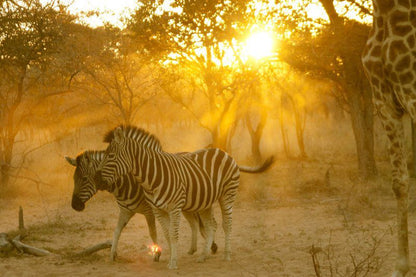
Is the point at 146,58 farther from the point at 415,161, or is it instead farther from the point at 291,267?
the point at 291,267

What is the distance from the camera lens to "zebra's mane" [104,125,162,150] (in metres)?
7.07

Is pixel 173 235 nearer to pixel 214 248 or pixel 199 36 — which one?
pixel 214 248

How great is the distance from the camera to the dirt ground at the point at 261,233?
6.69m

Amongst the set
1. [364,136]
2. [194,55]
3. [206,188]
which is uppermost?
[194,55]

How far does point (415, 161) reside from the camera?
13.8m

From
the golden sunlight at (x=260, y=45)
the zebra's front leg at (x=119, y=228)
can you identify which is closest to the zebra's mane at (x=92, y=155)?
the zebra's front leg at (x=119, y=228)

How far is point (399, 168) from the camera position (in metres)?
4.79

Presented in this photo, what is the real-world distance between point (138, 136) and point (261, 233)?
335cm

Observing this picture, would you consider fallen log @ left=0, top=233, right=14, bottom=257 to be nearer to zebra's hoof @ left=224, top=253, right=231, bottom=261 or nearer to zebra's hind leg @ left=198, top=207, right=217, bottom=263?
zebra's hind leg @ left=198, top=207, right=217, bottom=263

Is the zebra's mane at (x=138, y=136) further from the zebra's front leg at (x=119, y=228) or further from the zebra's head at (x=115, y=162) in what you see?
the zebra's front leg at (x=119, y=228)

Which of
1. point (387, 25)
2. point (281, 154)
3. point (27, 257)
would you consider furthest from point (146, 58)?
point (387, 25)

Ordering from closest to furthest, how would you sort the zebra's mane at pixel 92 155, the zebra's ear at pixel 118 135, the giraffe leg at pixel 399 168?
the giraffe leg at pixel 399 168 < the zebra's ear at pixel 118 135 < the zebra's mane at pixel 92 155

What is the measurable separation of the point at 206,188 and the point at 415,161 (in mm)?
8425

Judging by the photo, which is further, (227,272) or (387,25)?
(227,272)
